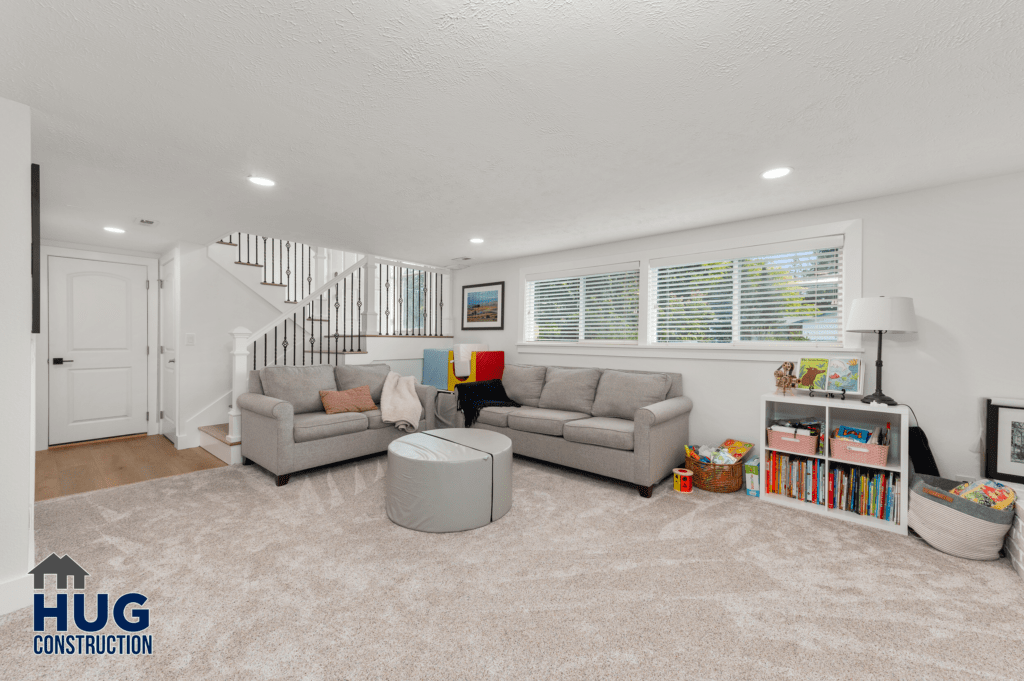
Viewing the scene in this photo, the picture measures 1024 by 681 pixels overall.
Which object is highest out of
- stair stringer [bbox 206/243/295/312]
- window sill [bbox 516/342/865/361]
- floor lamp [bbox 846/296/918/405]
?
stair stringer [bbox 206/243/295/312]

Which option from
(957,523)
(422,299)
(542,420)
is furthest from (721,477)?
(422,299)

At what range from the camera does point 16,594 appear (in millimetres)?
1904

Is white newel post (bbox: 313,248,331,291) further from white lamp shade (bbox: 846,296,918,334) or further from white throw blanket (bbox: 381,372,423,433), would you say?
white lamp shade (bbox: 846,296,918,334)

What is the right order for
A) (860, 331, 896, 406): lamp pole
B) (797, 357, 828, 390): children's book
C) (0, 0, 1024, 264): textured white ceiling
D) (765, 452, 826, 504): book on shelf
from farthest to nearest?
(797, 357, 828, 390): children's book → (765, 452, 826, 504): book on shelf → (860, 331, 896, 406): lamp pole → (0, 0, 1024, 264): textured white ceiling

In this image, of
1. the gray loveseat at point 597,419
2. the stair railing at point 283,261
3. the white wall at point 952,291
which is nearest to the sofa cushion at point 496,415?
the gray loveseat at point 597,419

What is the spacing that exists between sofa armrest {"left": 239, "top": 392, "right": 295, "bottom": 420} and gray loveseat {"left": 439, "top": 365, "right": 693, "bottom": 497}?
1.63 metres

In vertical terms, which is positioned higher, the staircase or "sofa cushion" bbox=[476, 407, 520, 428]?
the staircase

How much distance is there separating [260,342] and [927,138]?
19.2 ft

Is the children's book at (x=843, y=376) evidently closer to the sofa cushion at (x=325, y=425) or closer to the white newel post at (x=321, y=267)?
the sofa cushion at (x=325, y=425)

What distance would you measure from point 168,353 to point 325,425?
103 inches

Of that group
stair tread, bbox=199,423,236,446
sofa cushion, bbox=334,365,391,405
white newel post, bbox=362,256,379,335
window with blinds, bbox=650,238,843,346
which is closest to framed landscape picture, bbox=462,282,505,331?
white newel post, bbox=362,256,379,335

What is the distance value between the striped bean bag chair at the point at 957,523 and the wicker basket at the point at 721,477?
3.24ft

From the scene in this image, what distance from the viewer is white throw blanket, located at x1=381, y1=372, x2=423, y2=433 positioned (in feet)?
13.6

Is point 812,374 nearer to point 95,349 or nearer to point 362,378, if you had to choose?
point 362,378
